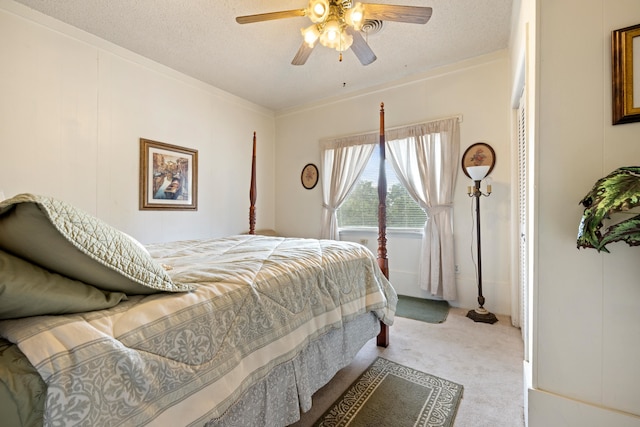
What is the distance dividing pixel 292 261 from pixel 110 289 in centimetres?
78

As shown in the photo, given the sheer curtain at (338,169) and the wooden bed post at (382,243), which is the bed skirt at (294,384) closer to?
the wooden bed post at (382,243)

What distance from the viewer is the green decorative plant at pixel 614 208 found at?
0.81 m

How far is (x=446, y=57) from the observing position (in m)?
3.03

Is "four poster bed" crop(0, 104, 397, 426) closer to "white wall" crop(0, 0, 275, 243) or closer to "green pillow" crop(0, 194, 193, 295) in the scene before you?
"green pillow" crop(0, 194, 193, 295)

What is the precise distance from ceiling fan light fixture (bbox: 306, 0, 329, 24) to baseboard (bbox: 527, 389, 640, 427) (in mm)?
2326

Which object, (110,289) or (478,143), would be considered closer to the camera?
(110,289)

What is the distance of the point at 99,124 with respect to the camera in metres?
2.68

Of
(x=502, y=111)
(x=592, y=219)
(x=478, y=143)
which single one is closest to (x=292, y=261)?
(x=592, y=219)

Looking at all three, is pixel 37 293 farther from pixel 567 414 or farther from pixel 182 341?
pixel 567 414

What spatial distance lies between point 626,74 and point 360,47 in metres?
1.62

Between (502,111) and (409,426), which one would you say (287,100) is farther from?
(409,426)

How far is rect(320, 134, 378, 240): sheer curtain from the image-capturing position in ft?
12.5

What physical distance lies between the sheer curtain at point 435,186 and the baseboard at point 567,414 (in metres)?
2.00

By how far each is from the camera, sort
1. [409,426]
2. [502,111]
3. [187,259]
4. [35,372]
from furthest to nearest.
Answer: [502,111] < [187,259] < [409,426] < [35,372]
